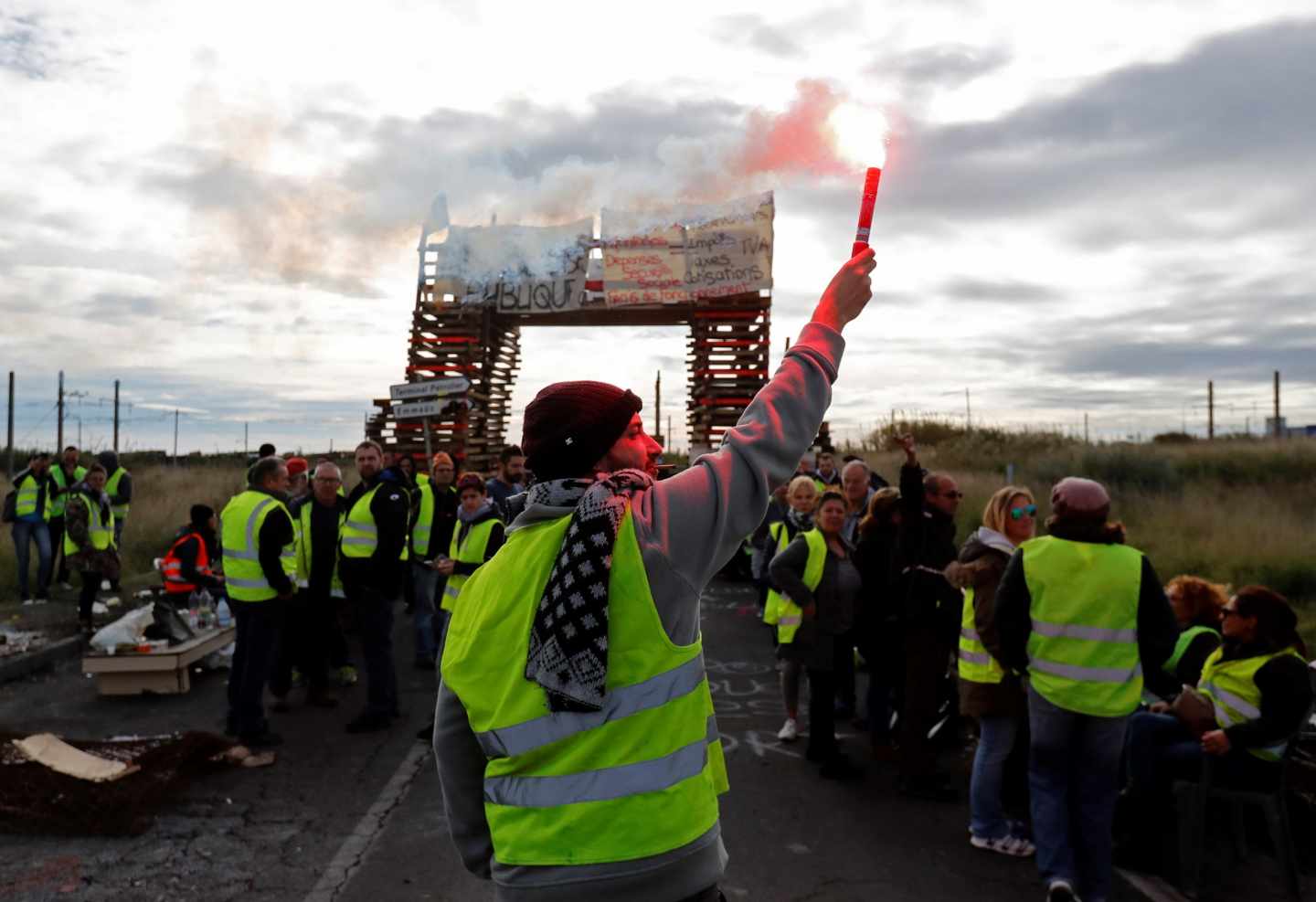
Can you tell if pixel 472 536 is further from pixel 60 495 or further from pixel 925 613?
pixel 60 495

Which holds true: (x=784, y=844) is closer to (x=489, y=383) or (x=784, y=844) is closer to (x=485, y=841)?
(x=485, y=841)

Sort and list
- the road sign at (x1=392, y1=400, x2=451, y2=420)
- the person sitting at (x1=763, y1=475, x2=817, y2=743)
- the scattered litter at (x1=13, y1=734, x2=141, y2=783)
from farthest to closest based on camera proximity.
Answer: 1. the road sign at (x1=392, y1=400, x2=451, y2=420)
2. the person sitting at (x1=763, y1=475, x2=817, y2=743)
3. the scattered litter at (x1=13, y1=734, x2=141, y2=783)

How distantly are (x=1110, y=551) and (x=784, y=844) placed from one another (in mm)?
2373

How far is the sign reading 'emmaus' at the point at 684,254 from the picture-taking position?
16969 mm

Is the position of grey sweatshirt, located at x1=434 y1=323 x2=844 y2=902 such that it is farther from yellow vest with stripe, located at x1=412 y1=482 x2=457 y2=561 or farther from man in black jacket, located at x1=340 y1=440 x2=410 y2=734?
yellow vest with stripe, located at x1=412 y1=482 x2=457 y2=561

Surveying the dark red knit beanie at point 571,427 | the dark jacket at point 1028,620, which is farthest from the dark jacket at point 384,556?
the dark red knit beanie at point 571,427

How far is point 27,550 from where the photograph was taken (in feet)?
45.8

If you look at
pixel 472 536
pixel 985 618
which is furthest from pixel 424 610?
pixel 985 618

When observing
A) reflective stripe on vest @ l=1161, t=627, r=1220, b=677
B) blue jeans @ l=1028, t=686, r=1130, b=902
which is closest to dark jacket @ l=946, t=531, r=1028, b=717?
blue jeans @ l=1028, t=686, r=1130, b=902

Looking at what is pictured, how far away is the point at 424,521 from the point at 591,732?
25.6 feet

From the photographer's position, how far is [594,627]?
6.28 feet

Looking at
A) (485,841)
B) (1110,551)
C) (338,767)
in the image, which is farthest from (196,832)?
(1110,551)

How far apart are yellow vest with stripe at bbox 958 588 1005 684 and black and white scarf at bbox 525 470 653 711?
400cm

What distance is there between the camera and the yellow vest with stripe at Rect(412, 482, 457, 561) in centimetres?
943
